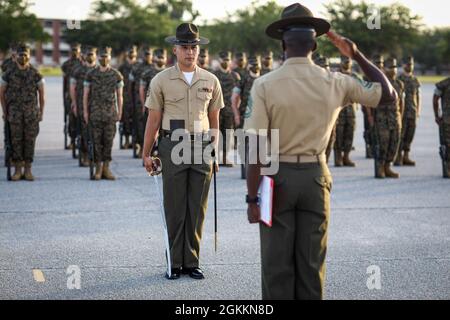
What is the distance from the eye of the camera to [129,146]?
16.8m

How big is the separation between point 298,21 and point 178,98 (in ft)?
6.99

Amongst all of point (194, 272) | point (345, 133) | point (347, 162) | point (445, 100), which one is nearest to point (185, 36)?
point (194, 272)

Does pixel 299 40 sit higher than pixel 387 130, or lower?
higher

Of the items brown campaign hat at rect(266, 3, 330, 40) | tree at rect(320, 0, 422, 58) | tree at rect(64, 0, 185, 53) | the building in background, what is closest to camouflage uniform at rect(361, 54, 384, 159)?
brown campaign hat at rect(266, 3, 330, 40)

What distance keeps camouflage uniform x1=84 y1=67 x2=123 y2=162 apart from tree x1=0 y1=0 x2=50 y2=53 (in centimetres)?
6601

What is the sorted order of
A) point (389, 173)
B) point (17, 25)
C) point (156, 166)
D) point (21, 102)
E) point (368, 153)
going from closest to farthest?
point (156, 166) → point (21, 102) → point (389, 173) → point (368, 153) → point (17, 25)

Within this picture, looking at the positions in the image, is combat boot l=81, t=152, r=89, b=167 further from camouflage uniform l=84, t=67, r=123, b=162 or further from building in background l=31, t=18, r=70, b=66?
building in background l=31, t=18, r=70, b=66

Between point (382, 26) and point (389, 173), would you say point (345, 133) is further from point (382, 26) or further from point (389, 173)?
point (382, 26)

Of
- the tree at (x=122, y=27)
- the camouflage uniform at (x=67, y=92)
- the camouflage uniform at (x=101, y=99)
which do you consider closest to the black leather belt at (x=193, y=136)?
the camouflage uniform at (x=101, y=99)

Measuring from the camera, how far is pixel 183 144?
241 inches

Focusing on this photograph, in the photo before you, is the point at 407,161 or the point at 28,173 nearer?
the point at 28,173

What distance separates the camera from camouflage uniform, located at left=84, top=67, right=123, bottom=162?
38.2ft

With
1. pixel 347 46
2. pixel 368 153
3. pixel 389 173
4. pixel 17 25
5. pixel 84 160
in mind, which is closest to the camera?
pixel 347 46
